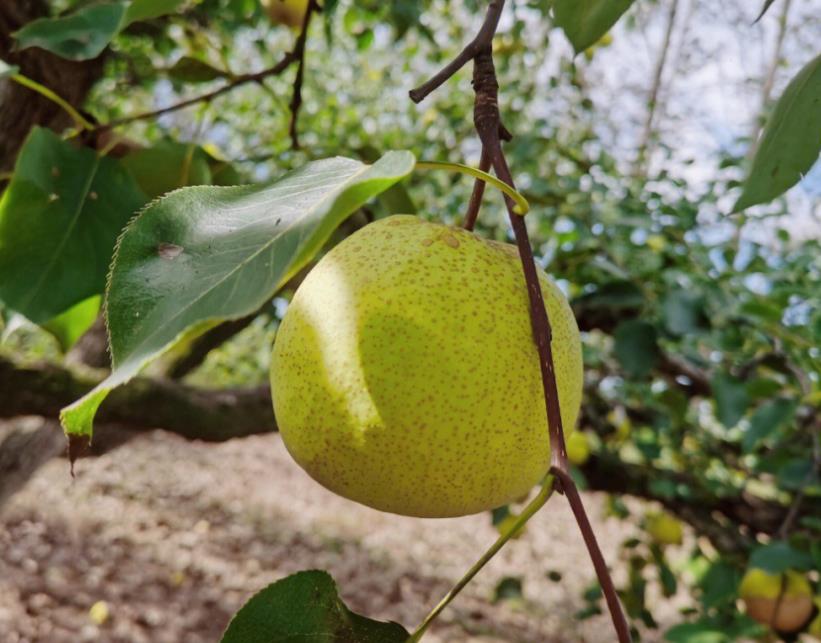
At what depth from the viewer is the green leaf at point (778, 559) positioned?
5.30 ft

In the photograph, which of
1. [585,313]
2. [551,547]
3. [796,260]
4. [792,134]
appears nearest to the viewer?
[792,134]

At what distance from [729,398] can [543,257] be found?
715mm

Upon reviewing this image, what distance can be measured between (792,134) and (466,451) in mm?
505

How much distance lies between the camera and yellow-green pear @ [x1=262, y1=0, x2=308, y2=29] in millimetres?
2324

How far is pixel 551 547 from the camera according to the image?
208 inches

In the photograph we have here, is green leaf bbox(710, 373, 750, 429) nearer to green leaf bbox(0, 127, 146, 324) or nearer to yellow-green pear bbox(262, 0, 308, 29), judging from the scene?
green leaf bbox(0, 127, 146, 324)

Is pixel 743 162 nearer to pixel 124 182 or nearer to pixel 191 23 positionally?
pixel 124 182

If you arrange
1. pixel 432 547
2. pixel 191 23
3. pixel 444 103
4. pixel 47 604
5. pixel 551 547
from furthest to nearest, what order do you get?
1. pixel 551 547
2. pixel 432 547
3. pixel 444 103
4. pixel 47 604
5. pixel 191 23

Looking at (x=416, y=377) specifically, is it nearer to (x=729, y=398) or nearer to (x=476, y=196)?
(x=476, y=196)

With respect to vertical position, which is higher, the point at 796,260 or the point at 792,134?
the point at 792,134

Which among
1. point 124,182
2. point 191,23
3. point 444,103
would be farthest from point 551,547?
point 124,182

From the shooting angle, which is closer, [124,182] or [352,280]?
[352,280]

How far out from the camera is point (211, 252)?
54 cm

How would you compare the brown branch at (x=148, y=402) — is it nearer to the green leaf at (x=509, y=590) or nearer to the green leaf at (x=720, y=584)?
the green leaf at (x=509, y=590)
